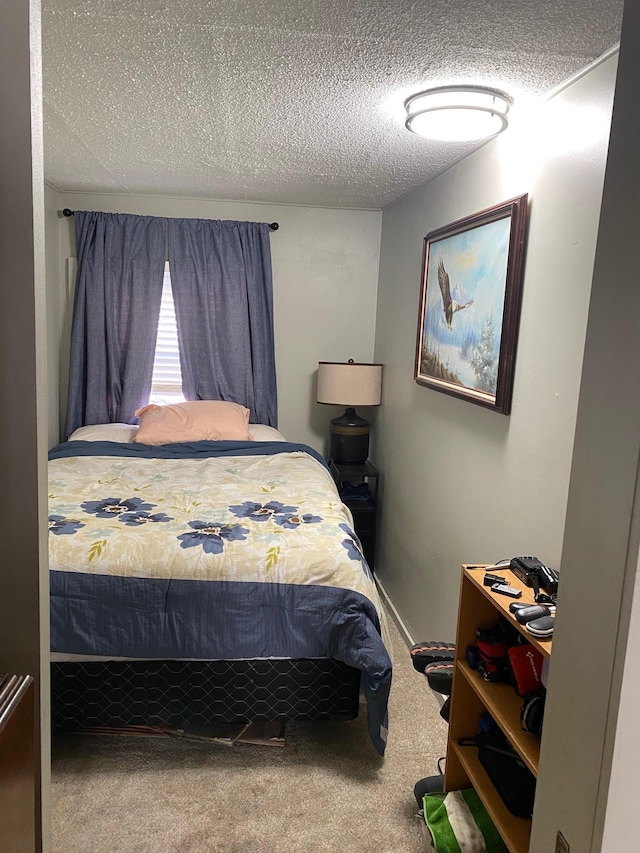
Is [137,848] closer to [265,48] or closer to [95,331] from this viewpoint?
[265,48]

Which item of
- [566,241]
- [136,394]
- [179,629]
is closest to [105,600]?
[179,629]

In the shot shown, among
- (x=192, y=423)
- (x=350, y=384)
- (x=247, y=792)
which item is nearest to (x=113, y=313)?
(x=192, y=423)

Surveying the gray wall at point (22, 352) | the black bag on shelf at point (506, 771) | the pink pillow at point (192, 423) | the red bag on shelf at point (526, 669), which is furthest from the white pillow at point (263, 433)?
the gray wall at point (22, 352)

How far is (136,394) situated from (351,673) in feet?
8.04

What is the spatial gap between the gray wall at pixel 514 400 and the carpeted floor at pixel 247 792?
651 millimetres

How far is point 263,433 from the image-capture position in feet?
13.0

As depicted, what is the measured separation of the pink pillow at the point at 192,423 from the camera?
12.2 feet

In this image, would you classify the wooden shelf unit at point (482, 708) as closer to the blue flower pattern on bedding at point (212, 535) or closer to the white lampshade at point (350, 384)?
the blue flower pattern on bedding at point (212, 535)

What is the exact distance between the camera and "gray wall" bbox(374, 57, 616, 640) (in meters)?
1.79

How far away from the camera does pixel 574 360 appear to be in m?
1.78

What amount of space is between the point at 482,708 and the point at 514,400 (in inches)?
38.7

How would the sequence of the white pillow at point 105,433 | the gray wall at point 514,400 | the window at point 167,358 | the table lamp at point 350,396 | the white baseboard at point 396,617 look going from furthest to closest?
1. the window at point 167,358
2. the table lamp at point 350,396
3. the white pillow at point 105,433
4. the white baseboard at point 396,617
5. the gray wall at point 514,400

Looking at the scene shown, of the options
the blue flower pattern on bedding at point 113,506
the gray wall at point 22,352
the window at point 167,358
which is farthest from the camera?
the window at point 167,358

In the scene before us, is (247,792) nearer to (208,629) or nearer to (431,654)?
(208,629)
